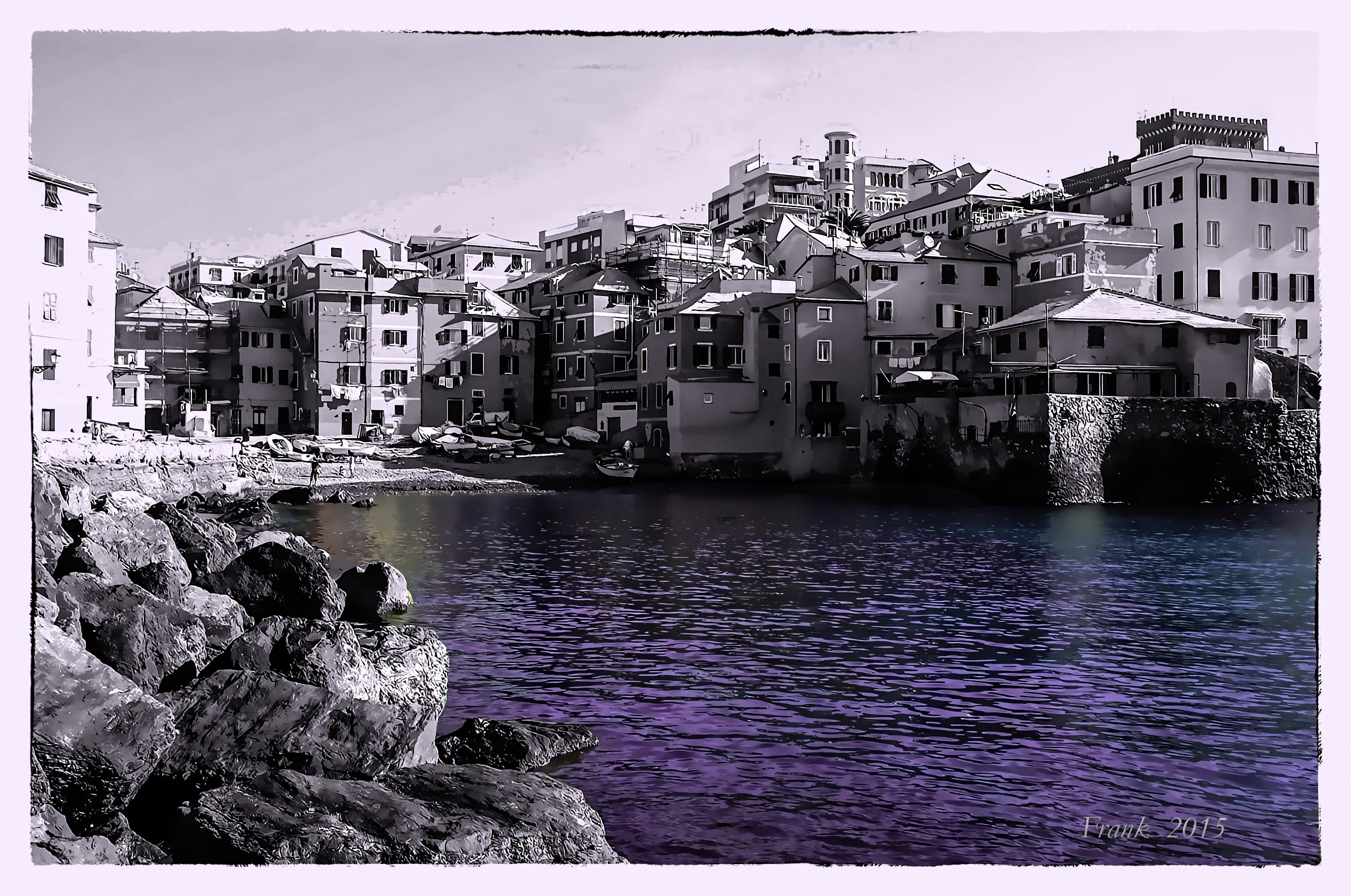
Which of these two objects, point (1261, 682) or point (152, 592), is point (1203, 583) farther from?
point (152, 592)

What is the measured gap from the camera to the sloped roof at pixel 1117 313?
102 ft

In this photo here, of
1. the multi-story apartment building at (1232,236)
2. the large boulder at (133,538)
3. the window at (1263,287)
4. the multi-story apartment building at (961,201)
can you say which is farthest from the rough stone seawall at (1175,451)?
Answer: the large boulder at (133,538)

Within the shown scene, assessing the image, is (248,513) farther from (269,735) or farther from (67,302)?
(269,735)

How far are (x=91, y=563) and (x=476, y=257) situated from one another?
44741 millimetres

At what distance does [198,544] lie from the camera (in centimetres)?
1364

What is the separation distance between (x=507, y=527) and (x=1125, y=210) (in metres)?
22.8

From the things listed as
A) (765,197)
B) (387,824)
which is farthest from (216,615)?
(765,197)

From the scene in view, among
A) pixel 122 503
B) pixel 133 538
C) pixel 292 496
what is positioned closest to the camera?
pixel 133 538

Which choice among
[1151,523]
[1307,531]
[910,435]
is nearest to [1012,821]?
[1307,531]

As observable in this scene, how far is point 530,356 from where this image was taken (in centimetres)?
4822

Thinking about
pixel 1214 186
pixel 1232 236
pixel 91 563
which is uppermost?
pixel 1214 186

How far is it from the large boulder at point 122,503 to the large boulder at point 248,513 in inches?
71.0

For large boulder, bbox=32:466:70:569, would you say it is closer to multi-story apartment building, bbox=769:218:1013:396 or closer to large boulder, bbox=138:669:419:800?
large boulder, bbox=138:669:419:800

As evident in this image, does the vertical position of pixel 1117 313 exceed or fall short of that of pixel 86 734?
it exceeds it
